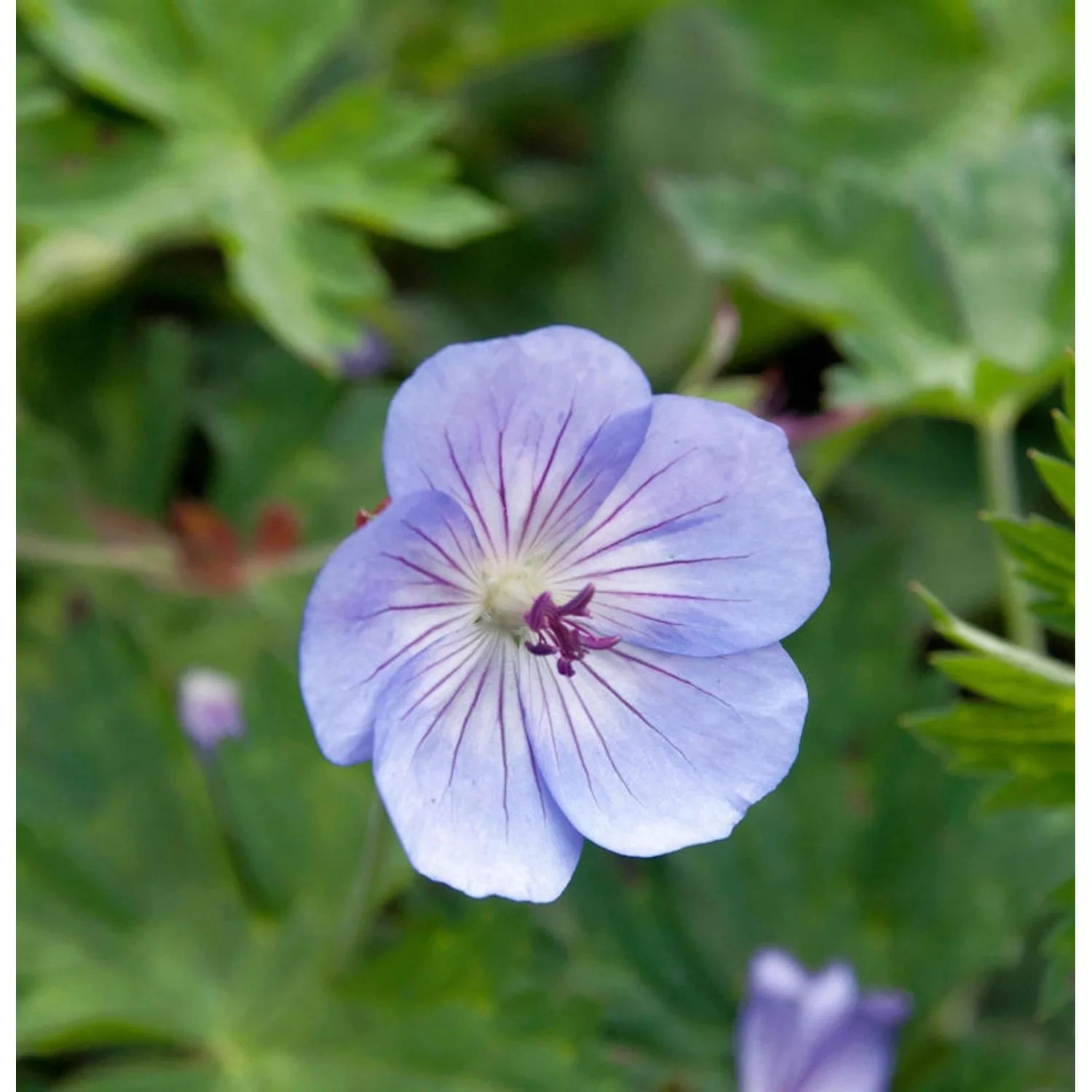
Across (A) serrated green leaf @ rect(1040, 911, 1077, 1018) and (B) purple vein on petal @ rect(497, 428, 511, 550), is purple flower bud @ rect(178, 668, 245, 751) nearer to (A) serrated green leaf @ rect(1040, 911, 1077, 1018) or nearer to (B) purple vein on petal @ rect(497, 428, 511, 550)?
(B) purple vein on petal @ rect(497, 428, 511, 550)

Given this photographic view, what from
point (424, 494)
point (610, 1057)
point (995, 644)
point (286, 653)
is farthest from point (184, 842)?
point (995, 644)

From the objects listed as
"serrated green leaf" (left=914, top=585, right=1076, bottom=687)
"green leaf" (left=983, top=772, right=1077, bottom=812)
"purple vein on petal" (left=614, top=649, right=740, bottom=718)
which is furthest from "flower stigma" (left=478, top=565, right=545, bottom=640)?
"green leaf" (left=983, top=772, right=1077, bottom=812)

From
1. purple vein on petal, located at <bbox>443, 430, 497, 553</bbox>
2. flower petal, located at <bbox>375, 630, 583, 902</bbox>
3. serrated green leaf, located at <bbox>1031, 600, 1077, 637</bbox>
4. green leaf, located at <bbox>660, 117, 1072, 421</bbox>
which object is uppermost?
green leaf, located at <bbox>660, 117, 1072, 421</bbox>

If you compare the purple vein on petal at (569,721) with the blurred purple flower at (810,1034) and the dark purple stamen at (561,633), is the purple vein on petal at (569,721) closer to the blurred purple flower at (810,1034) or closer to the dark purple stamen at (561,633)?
the dark purple stamen at (561,633)

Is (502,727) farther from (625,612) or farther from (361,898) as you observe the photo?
(361,898)

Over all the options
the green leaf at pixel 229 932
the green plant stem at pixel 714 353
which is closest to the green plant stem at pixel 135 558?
the green leaf at pixel 229 932

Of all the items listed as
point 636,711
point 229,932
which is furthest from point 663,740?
point 229,932
